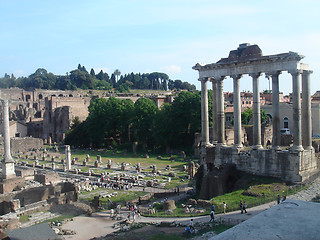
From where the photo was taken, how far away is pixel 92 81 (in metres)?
128

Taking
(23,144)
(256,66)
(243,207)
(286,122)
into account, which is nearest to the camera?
(243,207)

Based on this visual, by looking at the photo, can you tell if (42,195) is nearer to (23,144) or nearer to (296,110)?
(296,110)

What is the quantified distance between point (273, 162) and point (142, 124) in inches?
1296

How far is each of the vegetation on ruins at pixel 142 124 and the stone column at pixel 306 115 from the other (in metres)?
25.2

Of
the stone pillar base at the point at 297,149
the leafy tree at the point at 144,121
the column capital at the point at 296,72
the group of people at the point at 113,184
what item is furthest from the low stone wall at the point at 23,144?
the column capital at the point at 296,72

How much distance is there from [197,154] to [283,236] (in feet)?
127

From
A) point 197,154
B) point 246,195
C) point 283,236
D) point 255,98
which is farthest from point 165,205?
point 197,154

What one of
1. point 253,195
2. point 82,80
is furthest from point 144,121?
point 82,80

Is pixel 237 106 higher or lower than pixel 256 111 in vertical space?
higher

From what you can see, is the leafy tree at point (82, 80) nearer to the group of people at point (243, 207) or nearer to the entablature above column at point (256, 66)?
the entablature above column at point (256, 66)

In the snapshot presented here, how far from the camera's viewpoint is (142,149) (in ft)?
181

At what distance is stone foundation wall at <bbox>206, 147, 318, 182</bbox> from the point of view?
68.8ft

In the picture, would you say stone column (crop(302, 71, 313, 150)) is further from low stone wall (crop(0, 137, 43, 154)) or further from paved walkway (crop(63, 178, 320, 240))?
low stone wall (crop(0, 137, 43, 154))

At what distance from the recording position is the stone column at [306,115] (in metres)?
21.7
